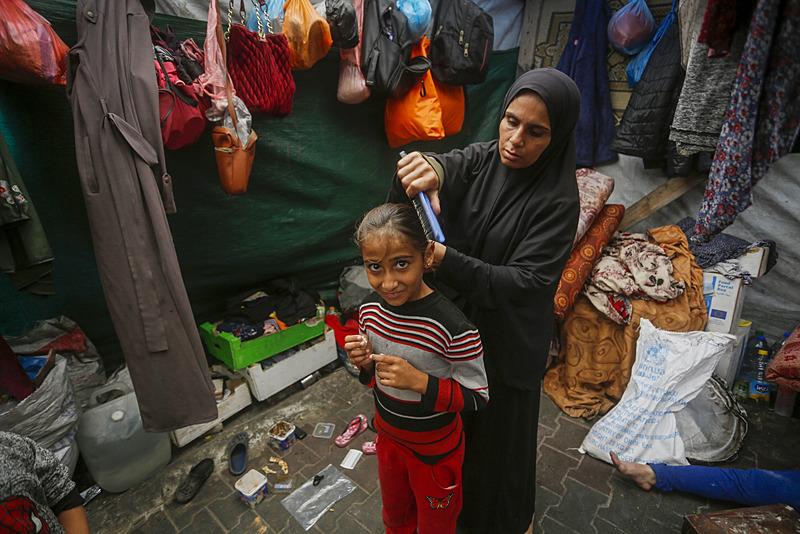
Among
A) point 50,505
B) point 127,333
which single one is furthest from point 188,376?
point 50,505

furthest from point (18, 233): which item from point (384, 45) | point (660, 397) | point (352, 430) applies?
point (660, 397)

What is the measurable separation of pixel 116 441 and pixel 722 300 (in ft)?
15.0

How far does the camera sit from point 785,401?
305 centimetres

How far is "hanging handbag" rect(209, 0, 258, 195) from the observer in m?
2.12

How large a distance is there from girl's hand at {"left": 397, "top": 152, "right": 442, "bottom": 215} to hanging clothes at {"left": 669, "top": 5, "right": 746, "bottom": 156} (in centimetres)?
93

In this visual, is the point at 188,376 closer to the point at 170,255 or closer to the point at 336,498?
the point at 170,255

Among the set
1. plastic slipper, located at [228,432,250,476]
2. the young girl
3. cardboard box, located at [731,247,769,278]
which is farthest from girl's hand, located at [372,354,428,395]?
cardboard box, located at [731,247,769,278]

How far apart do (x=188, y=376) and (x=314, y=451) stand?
4.13ft

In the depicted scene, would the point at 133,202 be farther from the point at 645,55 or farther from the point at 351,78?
the point at 645,55

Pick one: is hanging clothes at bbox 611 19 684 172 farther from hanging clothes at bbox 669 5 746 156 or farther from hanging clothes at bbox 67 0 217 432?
hanging clothes at bbox 67 0 217 432

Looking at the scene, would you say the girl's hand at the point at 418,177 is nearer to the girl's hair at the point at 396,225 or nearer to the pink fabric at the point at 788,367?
the girl's hair at the point at 396,225

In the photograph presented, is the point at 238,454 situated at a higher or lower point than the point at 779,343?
lower

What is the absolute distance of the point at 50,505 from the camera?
1279 millimetres

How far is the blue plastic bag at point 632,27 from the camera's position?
341cm
